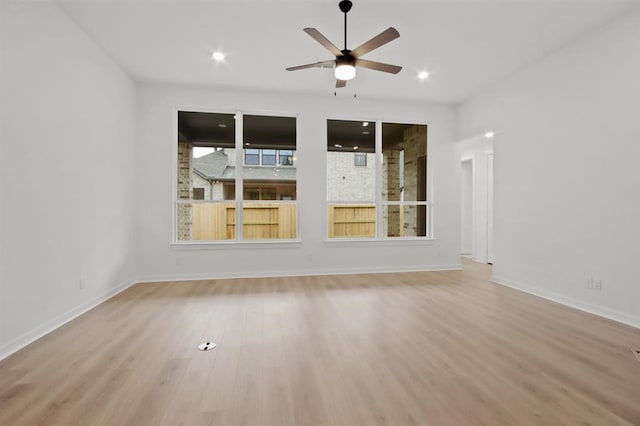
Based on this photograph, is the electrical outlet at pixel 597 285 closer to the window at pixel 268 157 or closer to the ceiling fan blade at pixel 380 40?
the ceiling fan blade at pixel 380 40

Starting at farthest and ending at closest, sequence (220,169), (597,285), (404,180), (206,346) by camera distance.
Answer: (404,180) → (220,169) → (597,285) → (206,346)

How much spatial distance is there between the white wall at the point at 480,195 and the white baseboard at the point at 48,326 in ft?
22.1

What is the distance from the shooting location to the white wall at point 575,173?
2961mm

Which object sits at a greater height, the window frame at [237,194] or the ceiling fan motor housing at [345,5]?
the ceiling fan motor housing at [345,5]

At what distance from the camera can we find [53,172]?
9.01ft

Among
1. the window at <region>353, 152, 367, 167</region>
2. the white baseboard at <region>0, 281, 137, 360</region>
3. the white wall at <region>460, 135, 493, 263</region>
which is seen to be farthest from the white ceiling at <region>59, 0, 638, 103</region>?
the white baseboard at <region>0, 281, 137, 360</region>

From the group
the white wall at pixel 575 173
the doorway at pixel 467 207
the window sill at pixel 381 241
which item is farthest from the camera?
the doorway at pixel 467 207

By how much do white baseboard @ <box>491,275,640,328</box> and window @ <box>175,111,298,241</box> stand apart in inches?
136

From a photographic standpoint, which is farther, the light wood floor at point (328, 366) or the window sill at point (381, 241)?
the window sill at point (381, 241)

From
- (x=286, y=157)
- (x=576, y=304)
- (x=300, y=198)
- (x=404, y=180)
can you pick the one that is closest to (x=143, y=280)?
(x=300, y=198)

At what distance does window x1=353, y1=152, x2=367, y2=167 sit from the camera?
17.9 feet

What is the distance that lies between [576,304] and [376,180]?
3.29 meters

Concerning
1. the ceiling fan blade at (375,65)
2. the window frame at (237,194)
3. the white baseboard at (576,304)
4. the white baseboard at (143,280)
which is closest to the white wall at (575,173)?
the white baseboard at (576,304)

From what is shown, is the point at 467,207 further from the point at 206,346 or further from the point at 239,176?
the point at 206,346
